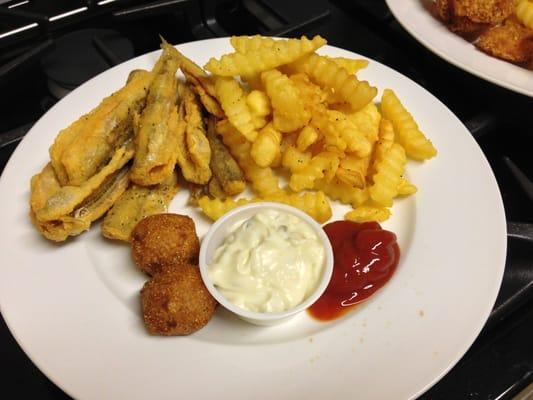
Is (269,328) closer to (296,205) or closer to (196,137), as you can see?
(296,205)

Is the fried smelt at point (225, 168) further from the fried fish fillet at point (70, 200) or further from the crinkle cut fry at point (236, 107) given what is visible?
the fried fish fillet at point (70, 200)

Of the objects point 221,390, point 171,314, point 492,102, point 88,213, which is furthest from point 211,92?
point 492,102

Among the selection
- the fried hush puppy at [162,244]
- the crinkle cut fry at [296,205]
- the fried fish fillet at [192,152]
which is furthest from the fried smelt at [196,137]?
the fried hush puppy at [162,244]

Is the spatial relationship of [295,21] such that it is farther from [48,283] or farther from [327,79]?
[48,283]

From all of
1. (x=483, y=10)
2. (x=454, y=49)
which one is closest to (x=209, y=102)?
(x=454, y=49)

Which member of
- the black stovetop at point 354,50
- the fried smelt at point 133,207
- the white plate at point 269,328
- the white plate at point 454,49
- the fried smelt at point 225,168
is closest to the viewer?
the white plate at point 269,328
